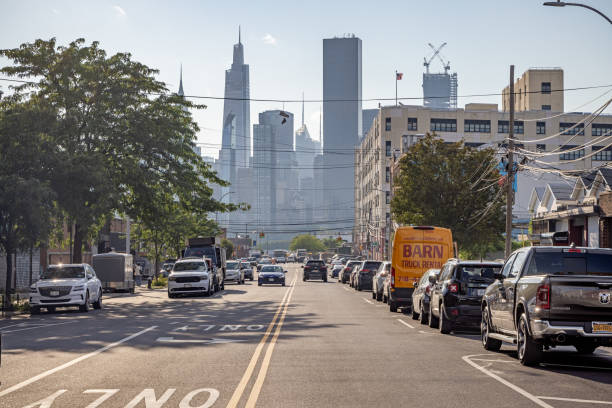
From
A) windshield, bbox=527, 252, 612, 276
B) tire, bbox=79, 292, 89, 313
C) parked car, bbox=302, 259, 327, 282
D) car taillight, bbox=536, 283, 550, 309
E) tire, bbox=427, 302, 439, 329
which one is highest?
windshield, bbox=527, 252, 612, 276

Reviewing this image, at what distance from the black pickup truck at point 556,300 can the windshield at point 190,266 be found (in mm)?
27330

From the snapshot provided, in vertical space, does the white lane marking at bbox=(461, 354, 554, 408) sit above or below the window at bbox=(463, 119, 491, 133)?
below

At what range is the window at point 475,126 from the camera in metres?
124

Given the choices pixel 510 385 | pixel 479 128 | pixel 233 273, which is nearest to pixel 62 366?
pixel 510 385

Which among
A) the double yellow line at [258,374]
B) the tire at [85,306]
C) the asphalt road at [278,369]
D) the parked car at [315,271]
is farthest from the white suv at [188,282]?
the parked car at [315,271]

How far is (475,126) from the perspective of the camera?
124m

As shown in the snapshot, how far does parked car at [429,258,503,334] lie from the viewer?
738 inches

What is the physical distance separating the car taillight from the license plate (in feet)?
2.59

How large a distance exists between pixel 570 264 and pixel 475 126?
113512mm

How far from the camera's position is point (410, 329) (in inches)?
803

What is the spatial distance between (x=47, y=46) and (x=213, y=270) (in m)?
14.4

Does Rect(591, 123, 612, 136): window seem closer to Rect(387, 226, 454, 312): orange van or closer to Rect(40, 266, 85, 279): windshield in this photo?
Rect(387, 226, 454, 312): orange van

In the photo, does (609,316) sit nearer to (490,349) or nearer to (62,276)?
(490,349)

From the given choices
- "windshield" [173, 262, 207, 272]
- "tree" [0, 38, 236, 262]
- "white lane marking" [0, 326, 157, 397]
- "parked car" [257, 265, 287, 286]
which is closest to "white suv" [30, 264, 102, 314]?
"tree" [0, 38, 236, 262]
